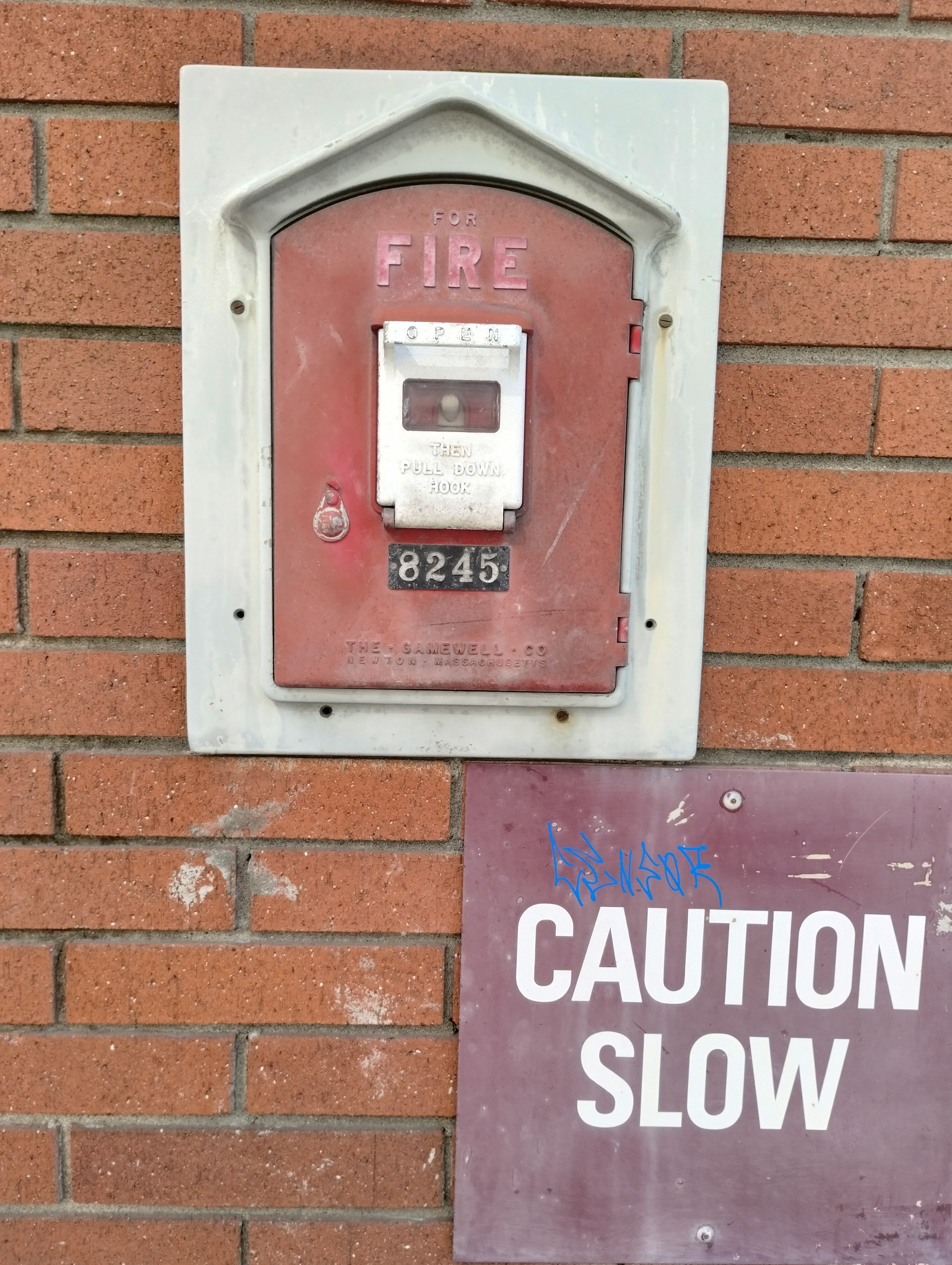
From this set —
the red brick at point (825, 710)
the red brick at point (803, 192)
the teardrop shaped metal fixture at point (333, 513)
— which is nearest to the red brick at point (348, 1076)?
the red brick at point (825, 710)

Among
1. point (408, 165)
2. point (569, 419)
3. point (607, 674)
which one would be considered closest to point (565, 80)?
point (408, 165)

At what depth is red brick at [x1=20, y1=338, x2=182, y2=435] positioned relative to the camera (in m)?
1.22

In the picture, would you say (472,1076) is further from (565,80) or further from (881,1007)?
(565,80)

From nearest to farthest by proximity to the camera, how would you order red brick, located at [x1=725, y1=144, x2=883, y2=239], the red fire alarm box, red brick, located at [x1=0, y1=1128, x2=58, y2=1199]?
the red fire alarm box
red brick, located at [x1=725, y1=144, x2=883, y2=239]
red brick, located at [x1=0, y1=1128, x2=58, y2=1199]

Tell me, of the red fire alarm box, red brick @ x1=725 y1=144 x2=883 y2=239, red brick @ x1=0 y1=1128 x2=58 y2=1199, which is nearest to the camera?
the red fire alarm box

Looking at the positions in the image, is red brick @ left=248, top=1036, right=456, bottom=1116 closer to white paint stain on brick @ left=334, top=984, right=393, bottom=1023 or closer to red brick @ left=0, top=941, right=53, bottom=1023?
white paint stain on brick @ left=334, top=984, right=393, bottom=1023

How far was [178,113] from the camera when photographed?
1176mm

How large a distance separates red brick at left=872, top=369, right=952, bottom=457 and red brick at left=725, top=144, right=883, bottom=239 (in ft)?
0.61

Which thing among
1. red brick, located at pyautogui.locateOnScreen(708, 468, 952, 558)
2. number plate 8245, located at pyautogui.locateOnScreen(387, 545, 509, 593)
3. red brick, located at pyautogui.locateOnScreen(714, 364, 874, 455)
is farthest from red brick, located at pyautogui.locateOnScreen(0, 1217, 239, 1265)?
red brick, located at pyautogui.locateOnScreen(714, 364, 874, 455)

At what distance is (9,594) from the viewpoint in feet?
4.09

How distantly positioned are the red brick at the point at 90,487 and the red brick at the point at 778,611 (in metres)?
0.71

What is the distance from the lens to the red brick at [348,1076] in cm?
129

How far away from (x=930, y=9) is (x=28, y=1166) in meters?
1.86

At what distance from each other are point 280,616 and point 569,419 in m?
0.41
